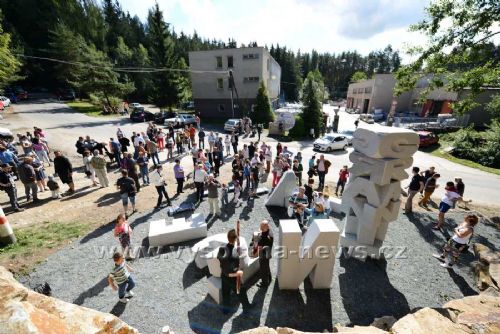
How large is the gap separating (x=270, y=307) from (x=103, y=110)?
3682 centimetres

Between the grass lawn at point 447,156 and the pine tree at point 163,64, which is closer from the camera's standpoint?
the grass lawn at point 447,156

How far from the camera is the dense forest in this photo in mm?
31844

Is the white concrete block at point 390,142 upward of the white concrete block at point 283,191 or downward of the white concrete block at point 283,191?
upward

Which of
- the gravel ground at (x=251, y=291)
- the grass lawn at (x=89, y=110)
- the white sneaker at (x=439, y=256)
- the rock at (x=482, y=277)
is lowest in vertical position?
the gravel ground at (x=251, y=291)

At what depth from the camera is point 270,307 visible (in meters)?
5.56

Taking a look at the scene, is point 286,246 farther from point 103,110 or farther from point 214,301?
point 103,110

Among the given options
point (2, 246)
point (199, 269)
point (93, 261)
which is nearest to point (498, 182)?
point (199, 269)

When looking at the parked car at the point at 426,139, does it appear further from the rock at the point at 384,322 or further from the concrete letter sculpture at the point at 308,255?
the rock at the point at 384,322

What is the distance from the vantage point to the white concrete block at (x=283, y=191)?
9.76 meters

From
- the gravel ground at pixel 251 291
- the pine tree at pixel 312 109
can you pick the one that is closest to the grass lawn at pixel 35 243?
the gravel ground at pixel 251 291

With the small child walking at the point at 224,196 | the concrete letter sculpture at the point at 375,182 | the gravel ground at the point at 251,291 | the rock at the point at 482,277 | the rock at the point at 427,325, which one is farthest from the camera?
the small child walking at the point at 224,196

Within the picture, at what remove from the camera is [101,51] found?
3703cm

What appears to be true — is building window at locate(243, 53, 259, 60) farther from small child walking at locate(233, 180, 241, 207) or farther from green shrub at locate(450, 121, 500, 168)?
small child walking at locate(233, 180, 241, 207)

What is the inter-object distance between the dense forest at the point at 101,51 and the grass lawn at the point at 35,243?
52.4 ft
